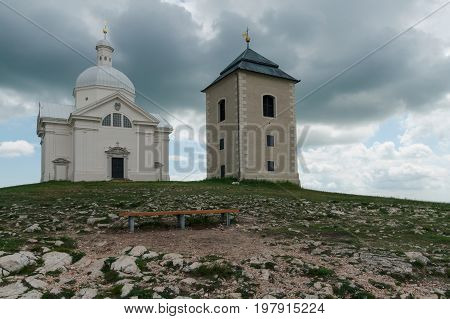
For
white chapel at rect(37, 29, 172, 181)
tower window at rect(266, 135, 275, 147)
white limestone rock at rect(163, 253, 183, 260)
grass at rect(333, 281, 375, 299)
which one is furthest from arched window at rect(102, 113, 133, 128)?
grass at rect(333, 281, 375, 299)

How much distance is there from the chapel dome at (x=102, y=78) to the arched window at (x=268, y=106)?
52.4 feet

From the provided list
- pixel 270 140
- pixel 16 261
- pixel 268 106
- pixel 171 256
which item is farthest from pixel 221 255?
pixel 268 106

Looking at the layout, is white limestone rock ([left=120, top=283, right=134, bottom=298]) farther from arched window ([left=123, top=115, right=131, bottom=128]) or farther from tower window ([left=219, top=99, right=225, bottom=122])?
arched window ([left=123, top=115, right=131, bottom=128])

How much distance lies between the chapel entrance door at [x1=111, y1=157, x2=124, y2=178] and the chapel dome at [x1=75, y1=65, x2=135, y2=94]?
342 inches

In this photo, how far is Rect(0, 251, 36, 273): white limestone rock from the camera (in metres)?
6.76

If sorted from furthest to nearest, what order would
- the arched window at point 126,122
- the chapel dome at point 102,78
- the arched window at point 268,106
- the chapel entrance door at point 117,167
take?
the chapel dome at point 102,78
the arched window at point 126,122
the chapel entrance door at point 117,167
the arched window at point 268,106

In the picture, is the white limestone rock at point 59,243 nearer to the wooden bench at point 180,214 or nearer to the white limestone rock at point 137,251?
the wooden bench at point 180,214

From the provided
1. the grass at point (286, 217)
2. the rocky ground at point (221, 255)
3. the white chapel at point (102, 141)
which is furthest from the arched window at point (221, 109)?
the rocky ground at point (221, 255)

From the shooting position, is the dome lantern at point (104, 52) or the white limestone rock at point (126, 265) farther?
the dome lantern at point (104, 52)

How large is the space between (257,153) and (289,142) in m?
3.65

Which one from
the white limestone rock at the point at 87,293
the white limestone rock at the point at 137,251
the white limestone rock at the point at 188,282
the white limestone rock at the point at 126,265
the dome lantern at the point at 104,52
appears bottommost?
the white limestone rock at the point at 87,293

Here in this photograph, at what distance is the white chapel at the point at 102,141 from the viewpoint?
3103 cm

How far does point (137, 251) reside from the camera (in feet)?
25.7
